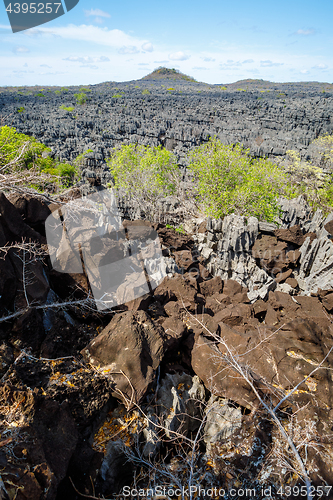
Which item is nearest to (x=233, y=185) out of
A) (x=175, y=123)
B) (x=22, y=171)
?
(x=22, y=171)

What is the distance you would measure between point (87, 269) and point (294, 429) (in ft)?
17.2

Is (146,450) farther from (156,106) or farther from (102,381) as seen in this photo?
(156,106)

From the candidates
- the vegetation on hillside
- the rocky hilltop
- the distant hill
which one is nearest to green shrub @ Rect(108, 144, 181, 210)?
the vegetation on hillside

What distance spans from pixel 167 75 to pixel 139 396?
202m

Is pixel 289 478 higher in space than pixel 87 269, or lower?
lower

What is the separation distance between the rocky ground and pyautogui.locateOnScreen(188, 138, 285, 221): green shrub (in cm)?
837

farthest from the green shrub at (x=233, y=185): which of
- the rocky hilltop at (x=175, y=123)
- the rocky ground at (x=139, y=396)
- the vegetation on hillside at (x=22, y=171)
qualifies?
the rocky hilltop at (x=175, y=123)

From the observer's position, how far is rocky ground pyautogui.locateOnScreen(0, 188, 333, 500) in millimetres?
3549

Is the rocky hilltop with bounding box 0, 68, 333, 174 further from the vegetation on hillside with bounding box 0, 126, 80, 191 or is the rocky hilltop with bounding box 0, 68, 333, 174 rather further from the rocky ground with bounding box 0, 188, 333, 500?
the rocky ground with bounding box 0, 188, 333, 500

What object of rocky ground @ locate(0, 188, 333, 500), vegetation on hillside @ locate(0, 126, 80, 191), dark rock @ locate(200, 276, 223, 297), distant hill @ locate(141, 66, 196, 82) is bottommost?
dark rock @ locate(200, 276, 223, 297)

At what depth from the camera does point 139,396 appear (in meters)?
4.59

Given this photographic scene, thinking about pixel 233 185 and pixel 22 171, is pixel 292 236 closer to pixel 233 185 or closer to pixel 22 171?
pixel 233 185

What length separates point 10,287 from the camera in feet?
16.1

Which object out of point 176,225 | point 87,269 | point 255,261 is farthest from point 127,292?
point 176,225
